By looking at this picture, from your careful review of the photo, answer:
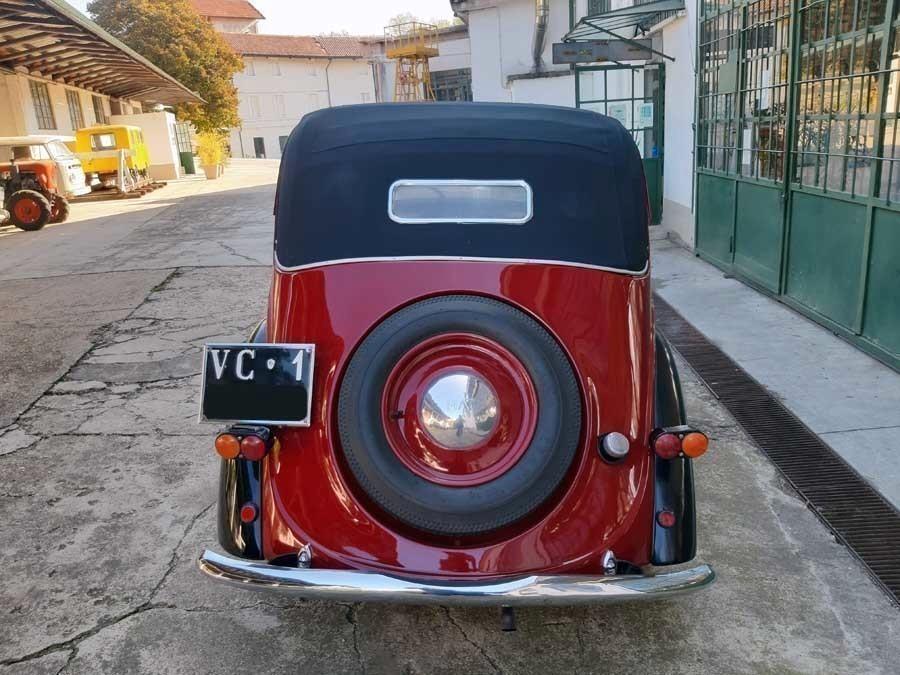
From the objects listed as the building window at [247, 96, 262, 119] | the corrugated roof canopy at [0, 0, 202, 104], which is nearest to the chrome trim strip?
the corrugated roof canopy at [0, 0, 202, 104]

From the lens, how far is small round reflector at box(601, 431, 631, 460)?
8.08 ft

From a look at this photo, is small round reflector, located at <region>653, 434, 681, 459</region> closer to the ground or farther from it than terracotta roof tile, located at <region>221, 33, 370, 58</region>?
closer to the ground

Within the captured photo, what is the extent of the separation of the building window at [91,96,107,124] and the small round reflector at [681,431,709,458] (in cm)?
2951

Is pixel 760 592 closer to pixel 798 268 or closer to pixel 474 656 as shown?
pixel 474 656

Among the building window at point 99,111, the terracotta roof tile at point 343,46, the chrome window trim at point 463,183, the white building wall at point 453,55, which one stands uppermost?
the terracotta roof tile at point 343,46

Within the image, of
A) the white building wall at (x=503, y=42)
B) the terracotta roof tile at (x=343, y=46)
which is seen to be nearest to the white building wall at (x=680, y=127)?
the white building wall at (x=503, y=42)

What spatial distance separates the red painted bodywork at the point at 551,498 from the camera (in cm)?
240

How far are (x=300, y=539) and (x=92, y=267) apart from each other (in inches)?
363

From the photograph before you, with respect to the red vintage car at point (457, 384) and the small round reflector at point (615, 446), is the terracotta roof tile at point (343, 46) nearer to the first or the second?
Answer: the red vintage car at point (457, 384)

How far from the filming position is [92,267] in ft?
33.9

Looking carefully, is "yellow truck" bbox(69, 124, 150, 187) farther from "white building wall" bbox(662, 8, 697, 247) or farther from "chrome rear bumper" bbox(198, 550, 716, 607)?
"chrome rear bumper" bbox(198, 550, 716, 607)

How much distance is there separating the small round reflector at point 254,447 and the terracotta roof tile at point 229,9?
221 ft

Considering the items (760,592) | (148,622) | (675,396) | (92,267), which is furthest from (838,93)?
(92,267)

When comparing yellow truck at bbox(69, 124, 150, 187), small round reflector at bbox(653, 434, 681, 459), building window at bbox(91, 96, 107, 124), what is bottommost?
small round reflector at bbox(653, 434, 681, 459)
